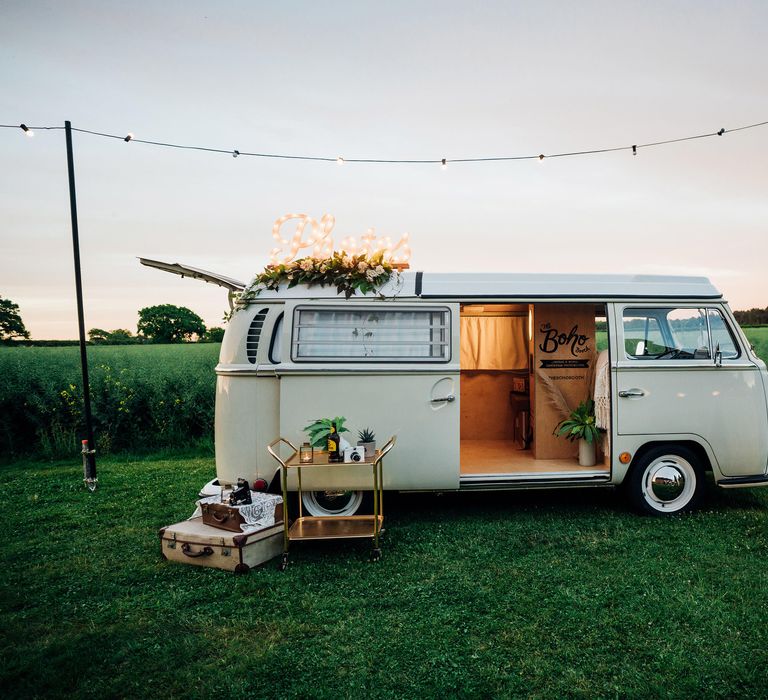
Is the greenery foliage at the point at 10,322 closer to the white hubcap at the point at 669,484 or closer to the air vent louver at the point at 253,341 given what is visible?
the air vent louver at the point at 253,341

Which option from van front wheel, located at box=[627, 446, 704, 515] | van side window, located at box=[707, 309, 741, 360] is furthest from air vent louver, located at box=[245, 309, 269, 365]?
van side window, located at box=[707, 309, 741, 360]

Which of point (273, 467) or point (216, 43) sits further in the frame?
point (216, 43)

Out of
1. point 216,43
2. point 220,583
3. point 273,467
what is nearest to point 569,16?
point 216,43

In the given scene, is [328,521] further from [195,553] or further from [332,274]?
[332,274]

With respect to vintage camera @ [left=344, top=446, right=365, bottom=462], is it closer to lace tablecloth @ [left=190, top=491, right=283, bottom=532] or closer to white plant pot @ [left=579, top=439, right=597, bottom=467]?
lace tablecloth @ [left=190, top=491, right=283, bottom=532]

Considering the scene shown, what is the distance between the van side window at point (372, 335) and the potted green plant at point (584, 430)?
1.98 metres

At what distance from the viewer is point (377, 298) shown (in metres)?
A: 5.62

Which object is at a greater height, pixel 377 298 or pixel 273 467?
pixel 377 298

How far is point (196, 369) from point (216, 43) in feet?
22.1

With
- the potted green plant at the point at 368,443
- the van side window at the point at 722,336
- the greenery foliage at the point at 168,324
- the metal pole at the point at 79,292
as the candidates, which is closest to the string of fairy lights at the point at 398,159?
the metal pole at the point at 79,292

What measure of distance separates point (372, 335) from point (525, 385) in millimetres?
3411

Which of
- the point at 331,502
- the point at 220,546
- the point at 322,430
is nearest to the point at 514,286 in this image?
the point at 322,430

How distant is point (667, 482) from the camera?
5.98 m

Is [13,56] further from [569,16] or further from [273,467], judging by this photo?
[569,16]
